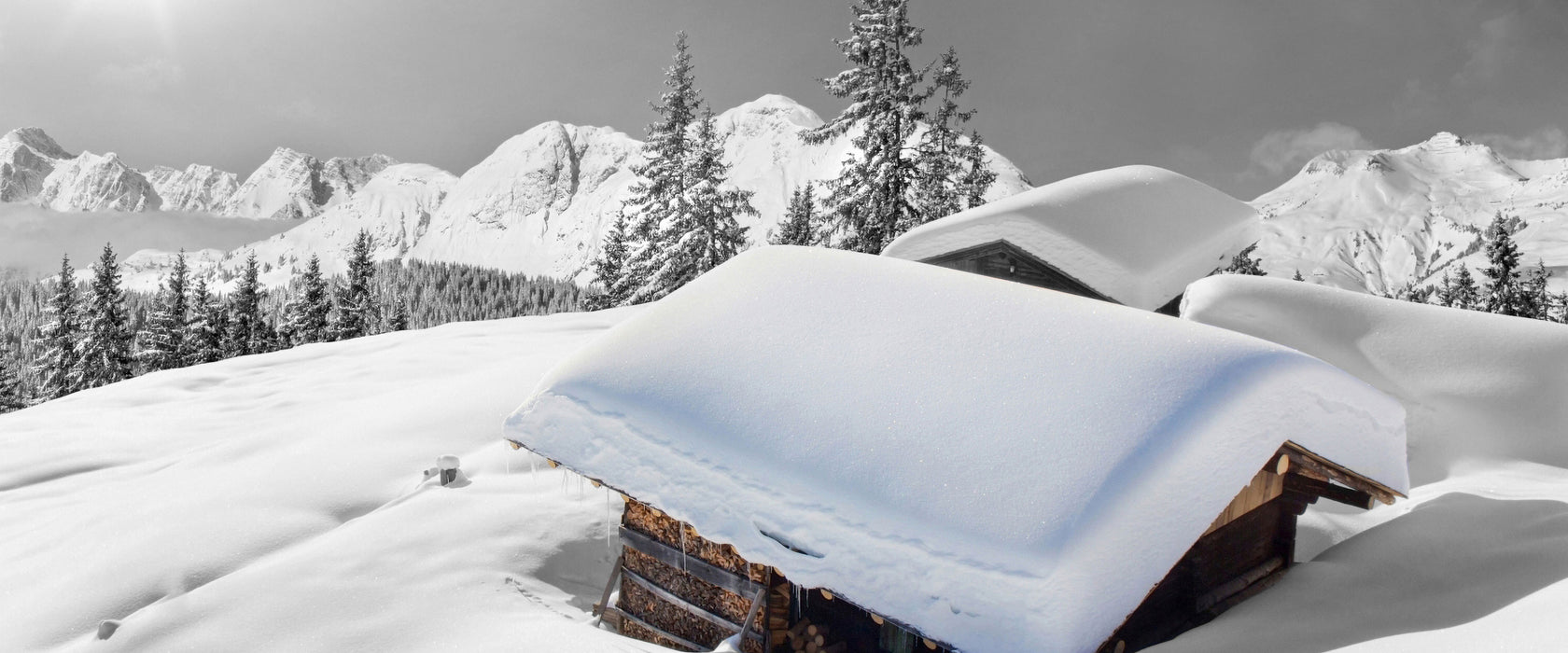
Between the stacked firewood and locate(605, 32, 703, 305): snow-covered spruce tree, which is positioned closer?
the stacked firewood

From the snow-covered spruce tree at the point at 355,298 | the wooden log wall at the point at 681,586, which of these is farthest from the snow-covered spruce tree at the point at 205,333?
the wooden log wall at the point at 681,586

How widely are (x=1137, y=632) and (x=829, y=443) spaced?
2822 mm

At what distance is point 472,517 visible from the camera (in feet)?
31.1

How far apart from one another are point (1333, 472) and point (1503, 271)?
41785mm

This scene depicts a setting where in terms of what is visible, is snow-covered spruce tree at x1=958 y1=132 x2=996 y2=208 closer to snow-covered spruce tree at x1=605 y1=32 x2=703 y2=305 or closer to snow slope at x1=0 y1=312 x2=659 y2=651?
snow-covered spruce tree at x1=605 y1=32 x2=703 y2=305

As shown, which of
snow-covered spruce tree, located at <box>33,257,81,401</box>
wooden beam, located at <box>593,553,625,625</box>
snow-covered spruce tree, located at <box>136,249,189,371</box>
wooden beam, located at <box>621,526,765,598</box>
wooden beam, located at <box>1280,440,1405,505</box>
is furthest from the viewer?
snow-covered spruce tree, located at <box>136,249,189,371</box>

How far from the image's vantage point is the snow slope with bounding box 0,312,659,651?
6.99 metres

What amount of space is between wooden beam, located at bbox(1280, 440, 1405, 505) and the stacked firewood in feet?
12.8

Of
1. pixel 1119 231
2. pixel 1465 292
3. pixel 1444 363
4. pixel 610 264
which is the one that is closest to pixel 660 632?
pixel 1444 363

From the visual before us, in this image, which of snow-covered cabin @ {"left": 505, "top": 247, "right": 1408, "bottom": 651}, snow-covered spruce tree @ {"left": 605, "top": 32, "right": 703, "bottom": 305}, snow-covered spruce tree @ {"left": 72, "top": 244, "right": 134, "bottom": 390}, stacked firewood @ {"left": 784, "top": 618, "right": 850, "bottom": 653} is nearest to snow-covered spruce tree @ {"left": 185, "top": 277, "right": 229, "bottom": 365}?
snow-covered spruce tree @ {"left": 72, "top": 244, "right": 134, "bottom": 390}

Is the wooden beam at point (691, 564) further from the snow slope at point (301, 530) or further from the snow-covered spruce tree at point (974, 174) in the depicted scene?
the snow-covered spruce tree at point (974, 174)

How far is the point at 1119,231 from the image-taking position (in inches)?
549

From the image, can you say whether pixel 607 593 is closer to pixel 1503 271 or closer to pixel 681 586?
pixel 681 586

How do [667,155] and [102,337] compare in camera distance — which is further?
[102,337]
